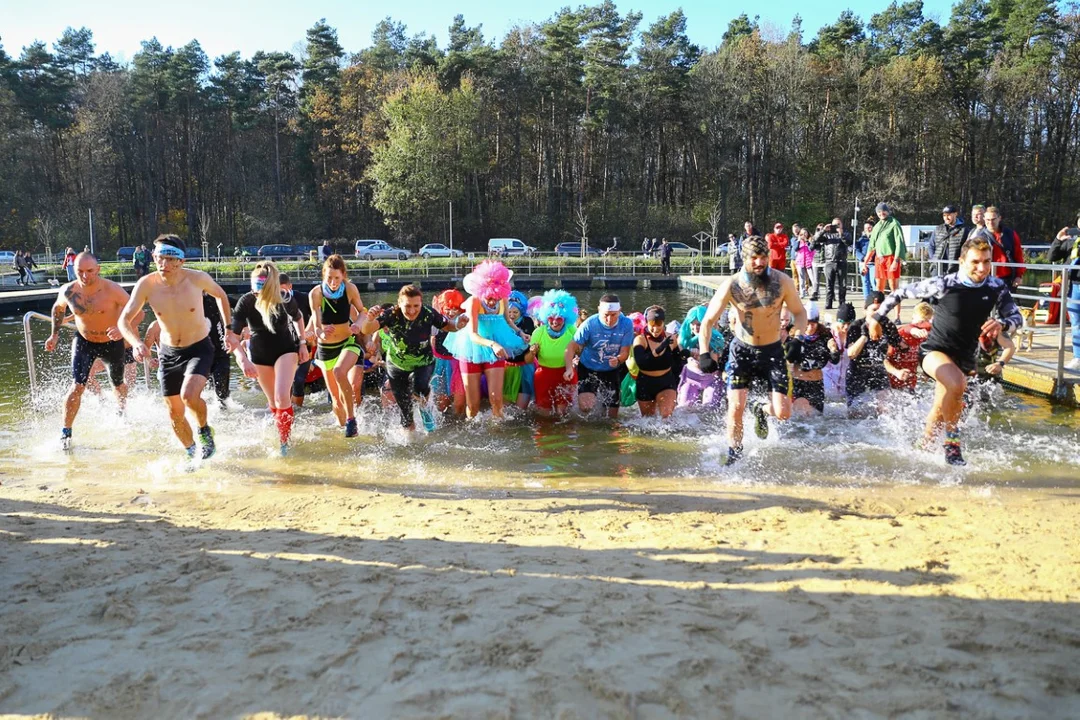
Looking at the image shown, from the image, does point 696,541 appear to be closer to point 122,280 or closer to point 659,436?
point 659,436

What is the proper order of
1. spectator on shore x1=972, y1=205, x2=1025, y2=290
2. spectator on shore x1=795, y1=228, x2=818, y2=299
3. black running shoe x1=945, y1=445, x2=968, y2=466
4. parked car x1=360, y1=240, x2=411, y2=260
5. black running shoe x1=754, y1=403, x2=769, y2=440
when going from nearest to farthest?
1. black running shoe x1=945, y1=445, x2=968, y2=466
2. black running shoe x1=754, y1=403, x2=769, y2=440
3. spectator on shore x1=972, y1=205, x2=1025, y2=290
4. spectator on shore x1=795, y1=228, x2=818, y2=299
5. parked car x1=360, y1=240, x2=411, y2=260

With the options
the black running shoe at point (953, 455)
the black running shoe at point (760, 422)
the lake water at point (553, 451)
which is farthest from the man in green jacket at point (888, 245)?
the black running shoe at point (760, 422)

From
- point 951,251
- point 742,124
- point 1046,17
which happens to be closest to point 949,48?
point 1046,17

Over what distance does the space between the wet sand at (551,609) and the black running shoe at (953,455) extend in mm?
699

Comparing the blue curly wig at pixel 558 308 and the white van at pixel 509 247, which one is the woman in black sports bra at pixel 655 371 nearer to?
the blue curly wig at pixel 558 308

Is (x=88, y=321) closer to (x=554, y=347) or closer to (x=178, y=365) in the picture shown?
(x=178, y=365)

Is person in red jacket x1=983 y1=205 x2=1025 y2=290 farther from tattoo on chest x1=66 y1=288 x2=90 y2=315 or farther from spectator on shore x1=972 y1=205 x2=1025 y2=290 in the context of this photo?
tattoo on chest x1=66 y1=288 x2=90 y2=315

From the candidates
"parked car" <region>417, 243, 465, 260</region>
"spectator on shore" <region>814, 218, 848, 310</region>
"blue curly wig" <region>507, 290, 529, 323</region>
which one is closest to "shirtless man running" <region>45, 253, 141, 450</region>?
"blue curly wig" <region>507, 290, 529, 323</region>

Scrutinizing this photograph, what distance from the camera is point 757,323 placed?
21.7 ft

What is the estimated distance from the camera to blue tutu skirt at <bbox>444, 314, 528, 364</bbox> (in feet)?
28.4

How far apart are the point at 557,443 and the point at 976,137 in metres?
55.8

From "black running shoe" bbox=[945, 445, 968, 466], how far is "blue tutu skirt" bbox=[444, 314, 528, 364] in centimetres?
432

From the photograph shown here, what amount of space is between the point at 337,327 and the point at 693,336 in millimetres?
3864

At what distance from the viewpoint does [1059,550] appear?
4570 millimetres
